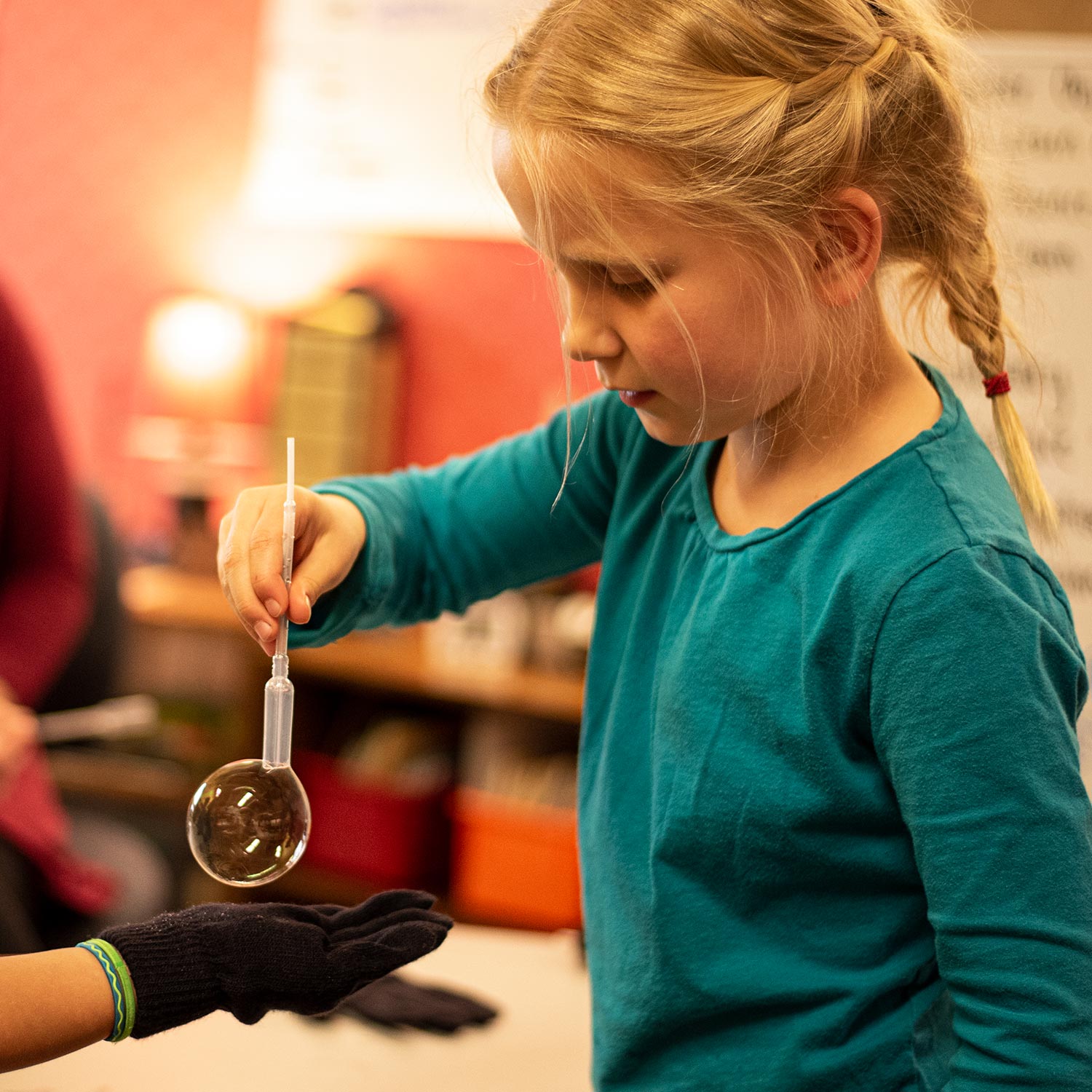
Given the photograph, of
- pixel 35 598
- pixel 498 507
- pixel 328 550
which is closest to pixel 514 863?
pixel 35 598

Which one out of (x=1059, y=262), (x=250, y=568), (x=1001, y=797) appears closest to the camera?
(x=1001, y=797)

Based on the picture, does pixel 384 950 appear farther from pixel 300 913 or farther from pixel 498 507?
pixel 498 507

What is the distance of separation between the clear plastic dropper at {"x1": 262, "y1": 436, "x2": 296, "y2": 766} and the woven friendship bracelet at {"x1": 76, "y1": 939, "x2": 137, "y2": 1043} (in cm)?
13

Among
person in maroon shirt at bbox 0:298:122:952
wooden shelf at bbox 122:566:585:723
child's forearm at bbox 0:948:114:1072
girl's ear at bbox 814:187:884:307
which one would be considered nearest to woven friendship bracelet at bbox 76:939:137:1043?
child's forearm at bbox 0:948:114:1072

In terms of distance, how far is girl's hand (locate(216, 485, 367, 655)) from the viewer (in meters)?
0.70

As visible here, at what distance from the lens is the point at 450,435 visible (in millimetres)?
2852

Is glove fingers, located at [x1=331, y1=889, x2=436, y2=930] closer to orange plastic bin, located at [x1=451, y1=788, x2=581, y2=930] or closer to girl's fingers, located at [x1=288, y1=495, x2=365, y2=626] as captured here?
girl's fingers, located at [x1=288, y1=495, x2=365, y2=626]

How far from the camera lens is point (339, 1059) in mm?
950

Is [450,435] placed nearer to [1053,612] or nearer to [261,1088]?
[261,1088]

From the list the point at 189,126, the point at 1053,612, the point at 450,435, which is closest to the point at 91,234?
the point at 189,126

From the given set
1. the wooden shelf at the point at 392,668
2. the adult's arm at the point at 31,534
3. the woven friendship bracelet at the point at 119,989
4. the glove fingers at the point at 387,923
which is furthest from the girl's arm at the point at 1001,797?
the wooden shelf at the point at 392,668

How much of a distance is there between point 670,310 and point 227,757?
2139 mm

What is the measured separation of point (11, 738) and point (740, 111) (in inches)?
→ 43.1

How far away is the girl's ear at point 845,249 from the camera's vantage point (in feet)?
2.22
